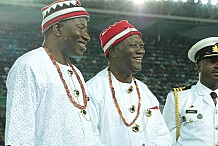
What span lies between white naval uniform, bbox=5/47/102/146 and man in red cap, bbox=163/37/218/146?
138cm

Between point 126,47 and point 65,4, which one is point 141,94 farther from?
point 65,4

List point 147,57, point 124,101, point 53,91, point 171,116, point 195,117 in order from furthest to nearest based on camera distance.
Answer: point 147,57
point 171,116
point 195,117
point 124,101
point 53,91

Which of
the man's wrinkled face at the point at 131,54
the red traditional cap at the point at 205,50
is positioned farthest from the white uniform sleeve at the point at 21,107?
the red traditional cap at the point at 205,50

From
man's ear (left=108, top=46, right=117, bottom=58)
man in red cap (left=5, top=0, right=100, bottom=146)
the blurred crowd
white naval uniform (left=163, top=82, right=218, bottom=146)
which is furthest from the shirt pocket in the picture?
the blurred crowd

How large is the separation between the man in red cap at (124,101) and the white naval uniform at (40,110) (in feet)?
2.19

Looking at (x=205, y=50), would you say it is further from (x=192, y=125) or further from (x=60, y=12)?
(x=60, y=12)

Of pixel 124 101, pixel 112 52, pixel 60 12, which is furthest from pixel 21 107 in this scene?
pixel 112 52

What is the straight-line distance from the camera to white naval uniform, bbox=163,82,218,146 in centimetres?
380

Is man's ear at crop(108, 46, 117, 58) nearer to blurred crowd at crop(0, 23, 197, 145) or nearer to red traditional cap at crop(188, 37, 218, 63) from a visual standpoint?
red traditional cap at crop(188, 37, 218, 63)

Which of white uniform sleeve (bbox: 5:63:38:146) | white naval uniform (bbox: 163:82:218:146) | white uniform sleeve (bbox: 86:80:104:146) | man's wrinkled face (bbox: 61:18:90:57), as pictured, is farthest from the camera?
white naval uniform (bbox: 163:82:218:146)

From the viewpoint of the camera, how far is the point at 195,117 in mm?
3891

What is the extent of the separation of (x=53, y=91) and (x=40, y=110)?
0.13 metres

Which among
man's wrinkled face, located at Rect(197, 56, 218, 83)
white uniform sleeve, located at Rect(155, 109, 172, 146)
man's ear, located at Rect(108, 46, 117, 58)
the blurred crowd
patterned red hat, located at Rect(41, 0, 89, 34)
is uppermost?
the blurred crowd

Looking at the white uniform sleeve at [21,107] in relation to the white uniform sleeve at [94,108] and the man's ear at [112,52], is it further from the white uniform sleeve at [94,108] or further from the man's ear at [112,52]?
the man's ear at [112,52]
